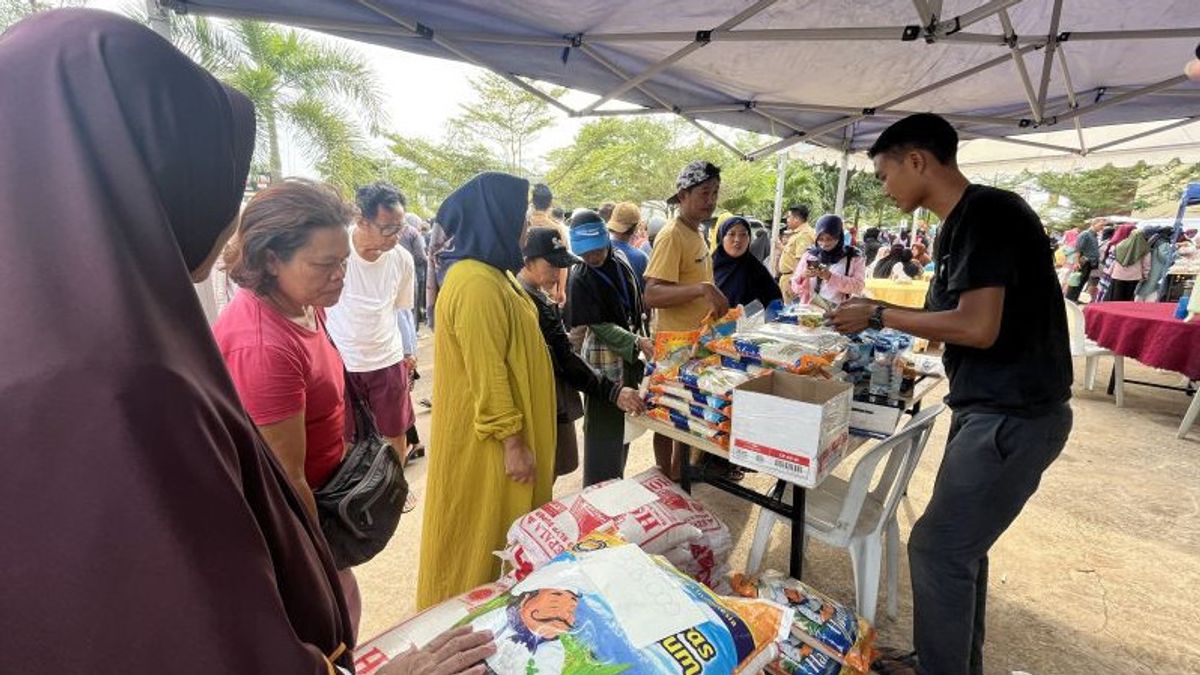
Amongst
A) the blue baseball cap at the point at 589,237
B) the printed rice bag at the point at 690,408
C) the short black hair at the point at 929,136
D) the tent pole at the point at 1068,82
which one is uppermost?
the tent pole at the point at 1068,82

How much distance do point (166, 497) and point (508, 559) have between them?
1.36 metres

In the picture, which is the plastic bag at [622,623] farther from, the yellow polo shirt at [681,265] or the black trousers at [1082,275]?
the black trousers at [1082,275]

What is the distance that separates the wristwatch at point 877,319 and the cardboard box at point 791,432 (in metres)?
0.31

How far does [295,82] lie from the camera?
11.6m

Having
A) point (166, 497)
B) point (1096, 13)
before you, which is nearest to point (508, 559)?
point (166, 497)

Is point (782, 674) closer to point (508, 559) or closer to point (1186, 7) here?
point (508, 559)

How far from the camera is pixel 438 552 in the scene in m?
1.90

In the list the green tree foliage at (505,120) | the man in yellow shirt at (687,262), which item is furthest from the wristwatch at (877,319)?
the green tree foliage at (505,120)

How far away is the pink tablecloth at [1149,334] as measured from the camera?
4.60 m

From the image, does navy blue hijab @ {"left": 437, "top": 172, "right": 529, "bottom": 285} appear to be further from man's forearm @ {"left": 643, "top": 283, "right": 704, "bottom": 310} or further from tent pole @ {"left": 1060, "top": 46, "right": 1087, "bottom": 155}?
tent pole @ {"left": 1060, "top": 46, "right": 1087, "bottom": 155}

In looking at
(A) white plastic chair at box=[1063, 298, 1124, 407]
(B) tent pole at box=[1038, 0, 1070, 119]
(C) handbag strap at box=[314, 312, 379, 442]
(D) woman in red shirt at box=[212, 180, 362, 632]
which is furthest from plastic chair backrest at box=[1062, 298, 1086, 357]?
(D) woman in red shirt at box=[212, 180, 362, 632]

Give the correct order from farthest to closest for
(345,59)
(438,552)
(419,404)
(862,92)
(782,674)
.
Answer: (345,59), (419,404), (862,92), (438,552), (782,674)

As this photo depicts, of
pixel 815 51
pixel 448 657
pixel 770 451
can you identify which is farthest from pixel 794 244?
pixel 448 657

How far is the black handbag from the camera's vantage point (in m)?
1.52
